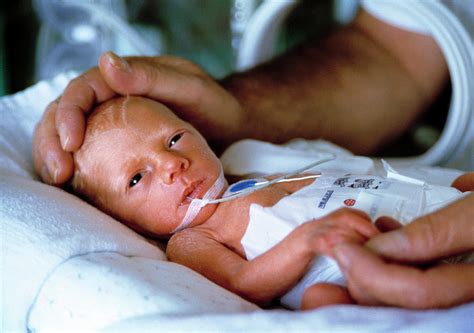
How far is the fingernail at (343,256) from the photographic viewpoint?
60 cm

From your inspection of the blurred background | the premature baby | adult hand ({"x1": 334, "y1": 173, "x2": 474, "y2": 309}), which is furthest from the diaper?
the blurred background

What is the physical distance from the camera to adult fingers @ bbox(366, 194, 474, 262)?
2.00 feet

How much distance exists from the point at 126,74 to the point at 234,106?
29 centimetres

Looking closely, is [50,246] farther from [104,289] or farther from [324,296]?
[324,296]

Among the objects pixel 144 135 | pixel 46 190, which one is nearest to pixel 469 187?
pixel 144 135

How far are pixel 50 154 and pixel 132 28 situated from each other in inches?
50.1

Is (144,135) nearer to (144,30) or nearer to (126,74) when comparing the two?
(126,74)

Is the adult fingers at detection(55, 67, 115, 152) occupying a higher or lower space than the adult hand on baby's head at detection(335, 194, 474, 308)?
lower

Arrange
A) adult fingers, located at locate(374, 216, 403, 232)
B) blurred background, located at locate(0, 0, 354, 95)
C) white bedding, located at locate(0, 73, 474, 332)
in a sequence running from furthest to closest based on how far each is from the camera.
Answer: blurred background, located at locate(0, 0, 354, 95), adult fingers, located at locate(374, 216, 403, 232), white bedding, located at locate(0, 73, 474, 332)

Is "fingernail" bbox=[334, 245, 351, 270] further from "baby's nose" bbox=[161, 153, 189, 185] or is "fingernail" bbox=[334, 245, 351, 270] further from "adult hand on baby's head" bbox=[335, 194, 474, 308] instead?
"baby's nose" bbox=[161, 153, 189, 185]

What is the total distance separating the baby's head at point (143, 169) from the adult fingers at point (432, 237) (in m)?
0.37

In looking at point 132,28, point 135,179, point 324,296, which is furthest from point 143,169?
point 132,28

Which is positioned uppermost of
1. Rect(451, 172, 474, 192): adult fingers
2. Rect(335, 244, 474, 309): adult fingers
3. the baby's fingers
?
the baby's fingers

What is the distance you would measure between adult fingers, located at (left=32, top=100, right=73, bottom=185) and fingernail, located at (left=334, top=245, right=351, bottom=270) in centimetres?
51
